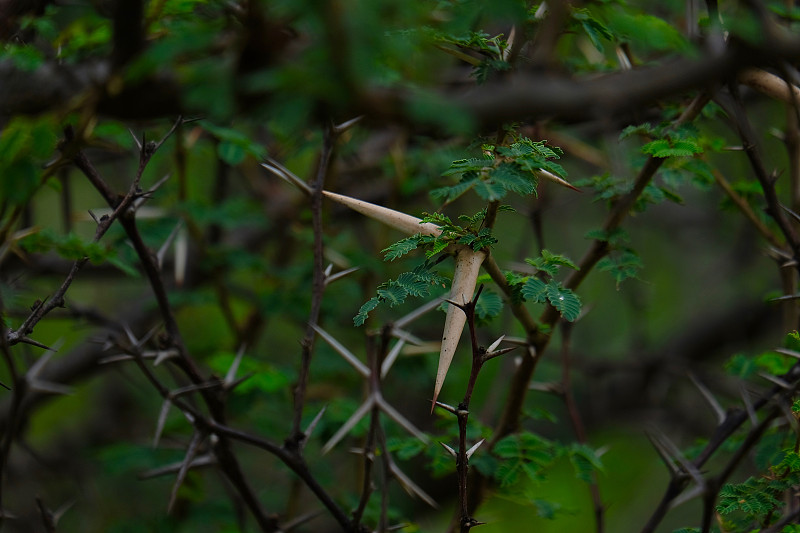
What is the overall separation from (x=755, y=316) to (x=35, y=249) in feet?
13.5

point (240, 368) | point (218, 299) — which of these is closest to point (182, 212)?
point (218, 299)

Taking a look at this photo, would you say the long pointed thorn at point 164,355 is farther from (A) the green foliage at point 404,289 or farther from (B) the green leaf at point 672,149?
(B) the green leaf at point 672,149

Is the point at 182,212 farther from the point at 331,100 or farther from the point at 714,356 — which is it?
the point at 714,356

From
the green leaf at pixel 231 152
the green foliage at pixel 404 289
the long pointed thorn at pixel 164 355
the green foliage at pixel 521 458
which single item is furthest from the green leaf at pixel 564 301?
the green leaf at pixel 231 152

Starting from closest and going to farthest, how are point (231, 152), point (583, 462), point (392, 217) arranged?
point (392, 217) < point (583, 462) < point (231, 152)

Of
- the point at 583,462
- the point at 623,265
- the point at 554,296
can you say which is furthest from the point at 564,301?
the point at 583,462

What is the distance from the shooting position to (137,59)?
110cm

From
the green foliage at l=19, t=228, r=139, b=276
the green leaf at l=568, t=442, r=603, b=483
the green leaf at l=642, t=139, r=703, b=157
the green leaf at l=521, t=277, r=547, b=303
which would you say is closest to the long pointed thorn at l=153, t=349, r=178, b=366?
the green foliage at l=19, t=228, r=139, b=276

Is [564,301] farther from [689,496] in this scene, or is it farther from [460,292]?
[689,496]

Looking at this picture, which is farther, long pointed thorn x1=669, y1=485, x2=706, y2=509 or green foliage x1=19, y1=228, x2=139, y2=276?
green foliage x1=19, y1=228, x2=139, y2=276

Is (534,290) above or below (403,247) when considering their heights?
below

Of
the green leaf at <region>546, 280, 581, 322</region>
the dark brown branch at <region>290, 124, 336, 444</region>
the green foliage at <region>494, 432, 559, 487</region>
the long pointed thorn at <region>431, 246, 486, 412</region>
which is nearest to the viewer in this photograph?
the long pointed thorn at <region>431, 246, 486, 412</region>

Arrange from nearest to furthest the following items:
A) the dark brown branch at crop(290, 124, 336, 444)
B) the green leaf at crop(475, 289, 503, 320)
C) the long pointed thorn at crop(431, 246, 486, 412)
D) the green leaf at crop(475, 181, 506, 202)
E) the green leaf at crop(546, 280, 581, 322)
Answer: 1. the green leaf at crop(475, 181, 506, 202)
2. the long pointed thorn at crop(431, 246, 486, 412)
3. the green leaf at crop(546, 280, 581, 322)
4. the green leaf at crop(475, 289, 503, 320)
5. the dark brown branch at crop(290, 124, 336, 444)

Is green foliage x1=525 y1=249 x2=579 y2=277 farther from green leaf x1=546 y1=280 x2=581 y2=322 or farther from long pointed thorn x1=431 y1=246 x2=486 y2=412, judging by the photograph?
long pointed thorn x1=431 y1=246 x2=486 y2=412
